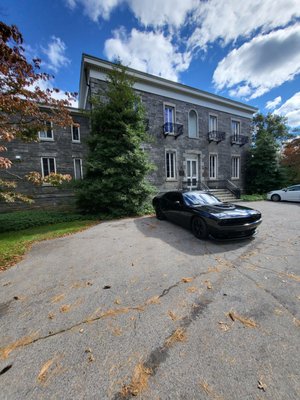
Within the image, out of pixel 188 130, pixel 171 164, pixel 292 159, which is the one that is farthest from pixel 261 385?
pixel 292 159

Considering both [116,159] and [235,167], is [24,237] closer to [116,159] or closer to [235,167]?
[116,159]

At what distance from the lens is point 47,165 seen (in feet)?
42.5

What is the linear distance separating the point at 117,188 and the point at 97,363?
7.38 metres

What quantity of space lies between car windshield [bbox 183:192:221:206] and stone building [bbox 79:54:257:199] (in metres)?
7.23

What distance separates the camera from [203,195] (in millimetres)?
6336

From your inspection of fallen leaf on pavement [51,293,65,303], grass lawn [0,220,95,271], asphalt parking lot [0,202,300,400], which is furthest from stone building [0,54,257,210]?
fallen leaf on pavement [51,293,65,303]

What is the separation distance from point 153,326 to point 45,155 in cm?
1379

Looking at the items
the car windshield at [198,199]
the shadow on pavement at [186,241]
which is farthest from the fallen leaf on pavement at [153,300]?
the car windshield at [198,199]

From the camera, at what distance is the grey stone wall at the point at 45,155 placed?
38.9 ft

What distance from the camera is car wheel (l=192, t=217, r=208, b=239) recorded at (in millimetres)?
4934

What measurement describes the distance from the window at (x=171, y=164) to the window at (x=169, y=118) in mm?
1789

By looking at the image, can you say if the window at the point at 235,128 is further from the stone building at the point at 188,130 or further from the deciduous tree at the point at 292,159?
the deciduous tree at the point at 292,159

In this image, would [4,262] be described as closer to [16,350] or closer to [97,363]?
[16,350]

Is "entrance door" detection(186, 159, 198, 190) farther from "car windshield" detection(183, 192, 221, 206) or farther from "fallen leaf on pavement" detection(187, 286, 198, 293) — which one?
"fallen leaf on pavement" detection(187, 286, 198, 293)
